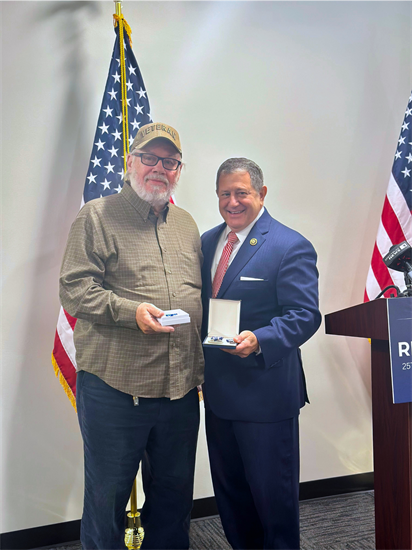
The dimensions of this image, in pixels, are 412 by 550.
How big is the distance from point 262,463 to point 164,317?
709 mm

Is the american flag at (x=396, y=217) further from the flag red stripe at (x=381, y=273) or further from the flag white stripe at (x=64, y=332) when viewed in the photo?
the flag white stripe at (x=64, y=332)

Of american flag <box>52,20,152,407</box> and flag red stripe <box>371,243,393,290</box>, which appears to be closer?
american flag <box>52,20,152,407</box>

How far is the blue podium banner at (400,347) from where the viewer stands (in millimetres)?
1462

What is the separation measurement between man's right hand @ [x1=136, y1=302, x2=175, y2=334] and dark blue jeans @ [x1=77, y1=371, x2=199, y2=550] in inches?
11.0

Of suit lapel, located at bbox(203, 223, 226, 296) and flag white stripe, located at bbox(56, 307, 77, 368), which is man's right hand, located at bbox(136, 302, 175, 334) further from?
flag white stripe, located at bbox(56, 307, 77, 368)

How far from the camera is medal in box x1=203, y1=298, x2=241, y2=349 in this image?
1739mm

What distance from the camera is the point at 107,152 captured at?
93.4 inches

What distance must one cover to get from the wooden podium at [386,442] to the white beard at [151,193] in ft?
2.75

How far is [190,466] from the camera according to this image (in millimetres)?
1916

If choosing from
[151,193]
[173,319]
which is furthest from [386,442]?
[151,193]

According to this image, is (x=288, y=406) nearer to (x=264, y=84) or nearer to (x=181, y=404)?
(x=181, y=404)

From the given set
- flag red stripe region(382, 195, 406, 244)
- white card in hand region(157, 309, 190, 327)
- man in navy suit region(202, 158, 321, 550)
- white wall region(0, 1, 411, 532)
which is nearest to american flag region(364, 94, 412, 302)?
flag red stripe region(382, 195, 406, 244)

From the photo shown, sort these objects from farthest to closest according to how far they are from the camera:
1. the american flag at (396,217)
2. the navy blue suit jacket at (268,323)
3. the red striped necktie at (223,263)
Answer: the american flag at (396,217) → the red striped necktie at (223,263) → the navy blue suit jacket at (268,323)

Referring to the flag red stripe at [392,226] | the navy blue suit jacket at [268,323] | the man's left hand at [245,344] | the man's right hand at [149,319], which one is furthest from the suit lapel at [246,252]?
the flag red stripe at [392,226]
